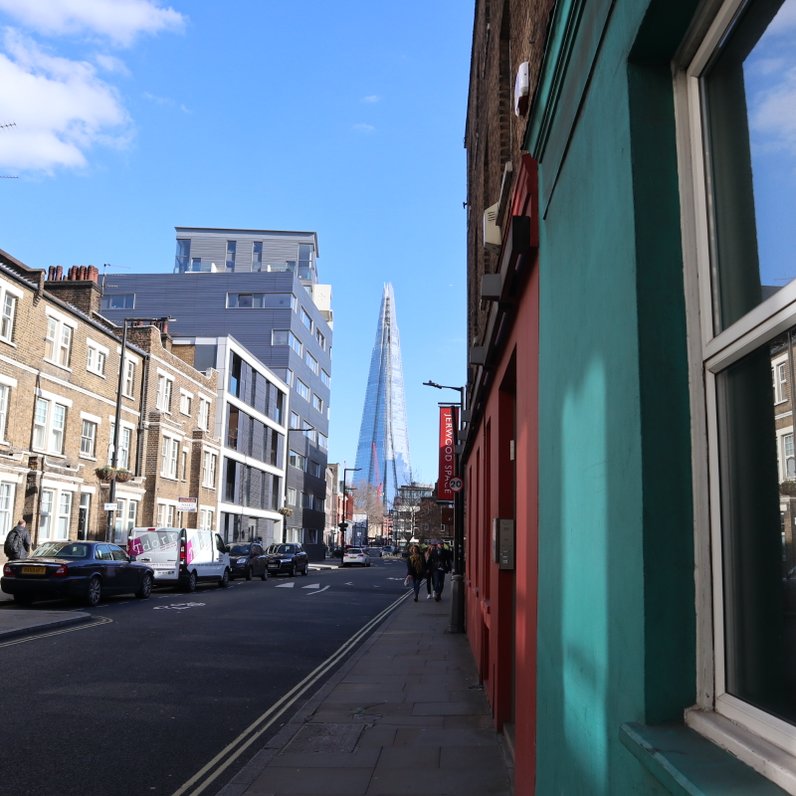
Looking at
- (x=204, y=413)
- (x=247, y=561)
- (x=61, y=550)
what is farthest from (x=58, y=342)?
(x=204, y=413)

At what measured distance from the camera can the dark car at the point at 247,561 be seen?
32.9 m

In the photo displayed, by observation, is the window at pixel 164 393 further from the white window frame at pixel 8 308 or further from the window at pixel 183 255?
the window at pixel 183 255

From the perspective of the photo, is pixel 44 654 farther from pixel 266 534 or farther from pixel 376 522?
pixel 376 522

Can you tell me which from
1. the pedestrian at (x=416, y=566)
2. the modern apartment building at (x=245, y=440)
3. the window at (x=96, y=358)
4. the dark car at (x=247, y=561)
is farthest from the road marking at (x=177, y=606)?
the modern apartment building at (x=245, y=440)

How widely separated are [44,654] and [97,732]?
15.9ft

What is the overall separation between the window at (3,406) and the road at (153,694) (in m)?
9.34

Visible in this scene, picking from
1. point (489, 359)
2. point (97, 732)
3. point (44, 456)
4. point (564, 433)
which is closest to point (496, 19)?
point (489, 359)

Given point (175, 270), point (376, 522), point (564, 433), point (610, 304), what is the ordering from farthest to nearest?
point (376, 522), point (175, 270), point (564, 433), point (610, 304)

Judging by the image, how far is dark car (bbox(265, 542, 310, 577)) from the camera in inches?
1486

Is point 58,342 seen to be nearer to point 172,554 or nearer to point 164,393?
point 172,554

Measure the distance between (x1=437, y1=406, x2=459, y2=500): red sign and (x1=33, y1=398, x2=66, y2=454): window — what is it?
44.9 feet

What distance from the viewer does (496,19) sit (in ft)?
28.5

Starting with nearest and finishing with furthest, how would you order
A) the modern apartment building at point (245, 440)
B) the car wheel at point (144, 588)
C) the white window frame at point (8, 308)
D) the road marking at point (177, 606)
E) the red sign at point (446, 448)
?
the road marking at point (177, 606) → the car wheel at point (144, 588) → the white window frame at point (8, 308) → the red sign at point (446, 448) → the modern apartment building at point (245, 440)

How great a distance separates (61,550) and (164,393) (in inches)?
795
